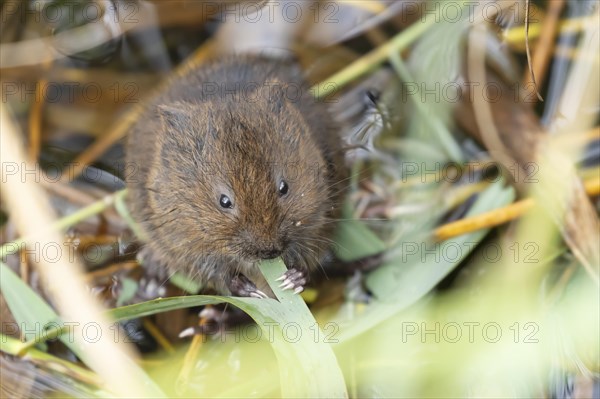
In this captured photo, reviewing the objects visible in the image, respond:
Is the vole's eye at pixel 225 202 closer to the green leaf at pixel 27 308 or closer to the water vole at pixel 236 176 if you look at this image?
the water vole at pixel 236 176

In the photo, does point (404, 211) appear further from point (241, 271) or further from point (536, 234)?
point (241, 271)

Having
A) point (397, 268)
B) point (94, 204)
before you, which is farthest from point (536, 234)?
point (94, 204)

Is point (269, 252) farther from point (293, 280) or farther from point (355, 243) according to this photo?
point (355, 243)

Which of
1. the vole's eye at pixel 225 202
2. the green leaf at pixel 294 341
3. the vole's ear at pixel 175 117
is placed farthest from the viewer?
the vole's ear at pixel 175 117

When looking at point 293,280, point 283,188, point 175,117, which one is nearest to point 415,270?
point 293,280

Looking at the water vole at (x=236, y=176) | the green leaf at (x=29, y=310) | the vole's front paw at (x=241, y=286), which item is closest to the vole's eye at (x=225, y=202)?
the water vole at (x=236, y=176)

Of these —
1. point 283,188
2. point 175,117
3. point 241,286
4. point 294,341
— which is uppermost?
point 175,117

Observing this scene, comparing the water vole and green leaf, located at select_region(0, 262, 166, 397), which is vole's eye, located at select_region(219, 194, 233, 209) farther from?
green leaf, located at select_region(0, 262, 166, 397)
